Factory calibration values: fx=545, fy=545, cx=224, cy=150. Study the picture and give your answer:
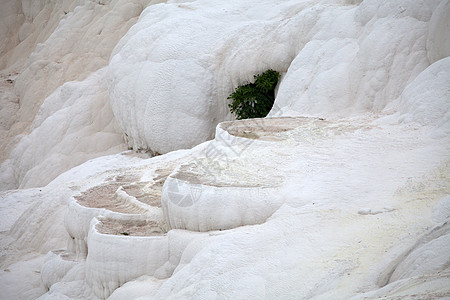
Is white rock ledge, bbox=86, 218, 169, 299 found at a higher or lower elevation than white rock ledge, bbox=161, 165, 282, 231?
lower

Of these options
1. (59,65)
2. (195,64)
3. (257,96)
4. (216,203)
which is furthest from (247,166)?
(59,65)

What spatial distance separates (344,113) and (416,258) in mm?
4977

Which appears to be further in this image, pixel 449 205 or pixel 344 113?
pixel 344 113

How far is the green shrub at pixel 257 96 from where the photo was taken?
34.5 ft

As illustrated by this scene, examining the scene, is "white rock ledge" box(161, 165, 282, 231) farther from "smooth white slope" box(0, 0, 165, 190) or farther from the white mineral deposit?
"smooth white slope" box(0, 0, 165, 190)

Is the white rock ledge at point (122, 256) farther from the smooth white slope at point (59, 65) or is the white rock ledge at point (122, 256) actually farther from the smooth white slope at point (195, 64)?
the smooth white slope at point (59, 65)

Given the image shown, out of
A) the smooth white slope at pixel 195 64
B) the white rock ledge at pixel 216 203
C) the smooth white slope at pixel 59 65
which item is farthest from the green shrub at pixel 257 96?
the white rock ledge at pixel 216 203

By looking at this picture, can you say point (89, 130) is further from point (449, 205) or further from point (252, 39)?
point (449, 205)

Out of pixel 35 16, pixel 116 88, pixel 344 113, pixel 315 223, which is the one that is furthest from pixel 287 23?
pixel 35 16

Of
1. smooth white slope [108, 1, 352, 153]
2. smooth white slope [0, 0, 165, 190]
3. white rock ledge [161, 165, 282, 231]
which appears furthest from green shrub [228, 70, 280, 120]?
white rock ledge [161, 165, 282, 231]

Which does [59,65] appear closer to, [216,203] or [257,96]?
[257,96]

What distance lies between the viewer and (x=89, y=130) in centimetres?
1415

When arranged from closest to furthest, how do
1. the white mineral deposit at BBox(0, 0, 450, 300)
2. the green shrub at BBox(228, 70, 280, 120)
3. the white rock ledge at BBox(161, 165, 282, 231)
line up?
the white mineral deposit at BBox(0, 0, 450, 300) < the white rock ledge at BBox(161, 165, 282, 231) < the green shrub at BBox(228, 70, 280, 120)

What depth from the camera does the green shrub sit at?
10516mm
